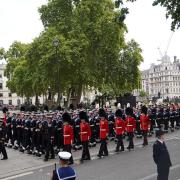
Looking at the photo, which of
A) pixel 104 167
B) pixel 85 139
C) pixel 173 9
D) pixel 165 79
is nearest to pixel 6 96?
pixel 165 79

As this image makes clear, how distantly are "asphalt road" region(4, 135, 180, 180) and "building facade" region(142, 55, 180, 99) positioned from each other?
15350cm

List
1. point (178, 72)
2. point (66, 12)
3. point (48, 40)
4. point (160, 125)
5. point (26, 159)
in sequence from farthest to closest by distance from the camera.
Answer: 1. point (178, 72)
2. point (66, 12)
3. point (48, 40)
4. point (160, 125)
5. point (26, 159)

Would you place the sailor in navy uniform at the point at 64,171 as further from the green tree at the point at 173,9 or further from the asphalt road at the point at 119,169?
the green tree at the point at 173,9

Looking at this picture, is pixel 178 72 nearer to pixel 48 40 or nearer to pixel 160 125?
pixel 48 40

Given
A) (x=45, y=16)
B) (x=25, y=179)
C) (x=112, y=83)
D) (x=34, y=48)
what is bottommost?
(x=25, y=179)

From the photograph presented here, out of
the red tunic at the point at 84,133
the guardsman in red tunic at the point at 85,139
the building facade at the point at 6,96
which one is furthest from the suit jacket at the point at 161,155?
the building facade at the point at 6,96

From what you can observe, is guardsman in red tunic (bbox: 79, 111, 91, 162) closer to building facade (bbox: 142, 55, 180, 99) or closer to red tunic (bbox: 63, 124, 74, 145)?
red tunic (bbox: 63, 124, 74, 145)

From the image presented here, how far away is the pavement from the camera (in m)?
14.1

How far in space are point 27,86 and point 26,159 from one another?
45.5m

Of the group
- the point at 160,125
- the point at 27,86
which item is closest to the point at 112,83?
the point at 27,86

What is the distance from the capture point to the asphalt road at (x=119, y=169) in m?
13.8

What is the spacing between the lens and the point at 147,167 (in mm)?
15148

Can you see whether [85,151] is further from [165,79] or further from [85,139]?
[165,79]

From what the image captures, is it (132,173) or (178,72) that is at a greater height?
(178,72)
